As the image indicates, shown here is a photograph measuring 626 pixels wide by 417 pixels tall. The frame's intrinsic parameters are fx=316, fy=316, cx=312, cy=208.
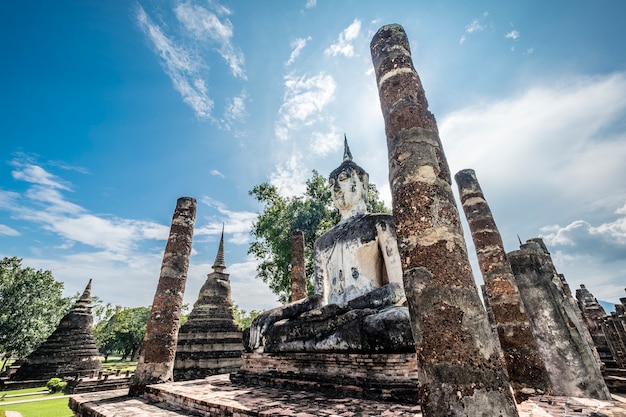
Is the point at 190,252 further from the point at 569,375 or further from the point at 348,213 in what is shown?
the point at 569,375

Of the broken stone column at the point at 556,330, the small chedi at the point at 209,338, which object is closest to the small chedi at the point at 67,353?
the small chedi at the point at 209,338

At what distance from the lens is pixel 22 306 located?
90.0 feet

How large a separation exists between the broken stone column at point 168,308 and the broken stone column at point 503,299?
21.6 ft

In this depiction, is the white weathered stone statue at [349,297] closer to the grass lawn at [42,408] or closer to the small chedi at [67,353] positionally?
the grass lawn at [42,408]

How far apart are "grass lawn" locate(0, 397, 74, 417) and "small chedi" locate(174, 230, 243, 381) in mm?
4059

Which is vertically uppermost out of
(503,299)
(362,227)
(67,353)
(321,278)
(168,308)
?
(362,227)

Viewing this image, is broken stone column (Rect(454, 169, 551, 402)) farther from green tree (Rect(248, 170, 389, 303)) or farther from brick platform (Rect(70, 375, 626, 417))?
green tree (Rect(248, 170, 389, 303))

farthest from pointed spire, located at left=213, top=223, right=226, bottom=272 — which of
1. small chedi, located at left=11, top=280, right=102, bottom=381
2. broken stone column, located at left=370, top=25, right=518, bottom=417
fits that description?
broken stone column, located at left=370, top=25, right=518, bottom=417

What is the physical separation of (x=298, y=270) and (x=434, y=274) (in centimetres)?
916

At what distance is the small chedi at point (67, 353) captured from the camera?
58.5 feet

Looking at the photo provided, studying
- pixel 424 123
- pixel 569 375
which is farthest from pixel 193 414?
pixel 569 375

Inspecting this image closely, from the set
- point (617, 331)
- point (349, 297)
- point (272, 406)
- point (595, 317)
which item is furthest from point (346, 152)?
point (595, 317)

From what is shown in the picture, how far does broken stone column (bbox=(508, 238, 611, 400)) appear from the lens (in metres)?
4.54

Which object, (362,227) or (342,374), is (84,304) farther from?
(342,374)
